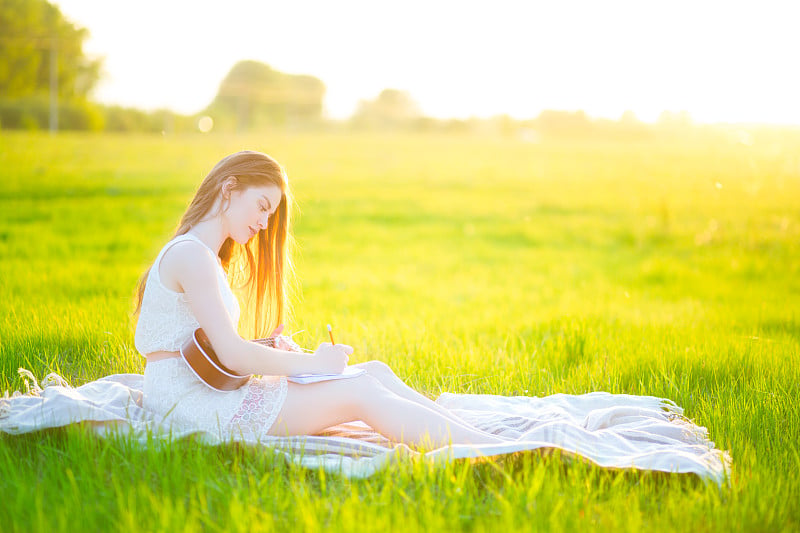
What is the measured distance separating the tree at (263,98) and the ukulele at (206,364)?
48587 millimetres

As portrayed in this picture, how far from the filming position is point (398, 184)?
20.0 m

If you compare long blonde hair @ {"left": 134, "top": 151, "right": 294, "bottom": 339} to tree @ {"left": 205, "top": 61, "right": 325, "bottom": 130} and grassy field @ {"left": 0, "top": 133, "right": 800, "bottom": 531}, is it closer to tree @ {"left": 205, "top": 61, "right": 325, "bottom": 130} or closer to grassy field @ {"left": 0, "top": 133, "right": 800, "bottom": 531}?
grassy field @ {"left": 0, "top": 133, "right": 800, "bottom": 531}

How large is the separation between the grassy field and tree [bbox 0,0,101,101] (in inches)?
473

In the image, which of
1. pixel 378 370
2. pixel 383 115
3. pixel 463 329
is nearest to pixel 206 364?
pixel 378 370

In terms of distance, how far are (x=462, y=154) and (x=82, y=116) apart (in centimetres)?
2276

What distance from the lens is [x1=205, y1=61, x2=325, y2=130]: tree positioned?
6233cm

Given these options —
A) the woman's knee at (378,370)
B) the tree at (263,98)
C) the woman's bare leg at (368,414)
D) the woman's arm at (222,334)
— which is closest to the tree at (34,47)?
the tree at (263,98)

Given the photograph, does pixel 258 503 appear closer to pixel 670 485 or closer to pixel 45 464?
pixel 45 464

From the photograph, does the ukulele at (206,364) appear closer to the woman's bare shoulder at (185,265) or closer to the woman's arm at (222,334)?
the woman's arm at (222,334)

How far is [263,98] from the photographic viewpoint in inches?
3054

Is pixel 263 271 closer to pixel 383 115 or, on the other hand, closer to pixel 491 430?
pixel 491 430

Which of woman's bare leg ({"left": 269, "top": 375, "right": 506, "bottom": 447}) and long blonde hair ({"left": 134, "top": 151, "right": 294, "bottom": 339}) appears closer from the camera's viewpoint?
woman's bare leg ({"left": 269, "top": 375, "right": 506, "bottom": 447})

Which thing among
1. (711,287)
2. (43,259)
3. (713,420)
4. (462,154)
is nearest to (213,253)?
(713,420)

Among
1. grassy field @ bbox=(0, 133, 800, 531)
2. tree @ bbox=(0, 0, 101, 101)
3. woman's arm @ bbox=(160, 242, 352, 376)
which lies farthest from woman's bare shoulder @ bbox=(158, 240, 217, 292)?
tree @ bbox=(0, 0, 101, 101)
